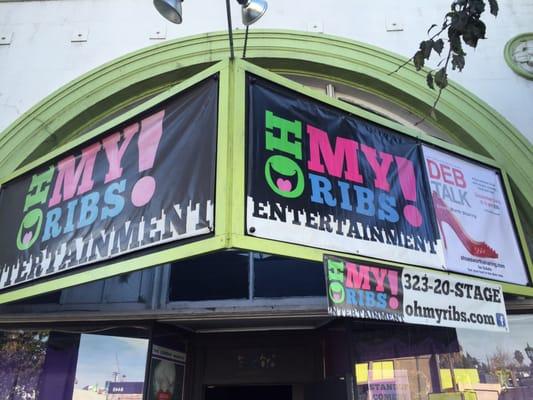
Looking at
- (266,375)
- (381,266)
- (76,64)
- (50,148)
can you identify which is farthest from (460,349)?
(76,64)

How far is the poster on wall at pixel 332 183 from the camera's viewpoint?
11.0 feet

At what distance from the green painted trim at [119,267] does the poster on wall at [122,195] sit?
0.08 m

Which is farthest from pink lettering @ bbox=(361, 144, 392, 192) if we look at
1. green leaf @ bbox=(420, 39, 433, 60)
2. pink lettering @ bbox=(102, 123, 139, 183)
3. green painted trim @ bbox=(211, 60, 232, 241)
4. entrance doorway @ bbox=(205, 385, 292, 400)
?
entrance doorway @ bbox=(205, 385, 292, 400)

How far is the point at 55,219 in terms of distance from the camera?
4387mm

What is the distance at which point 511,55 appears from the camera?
21.0 ft

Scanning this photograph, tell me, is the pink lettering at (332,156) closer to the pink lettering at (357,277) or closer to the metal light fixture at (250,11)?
the pink lettering at (357,277)

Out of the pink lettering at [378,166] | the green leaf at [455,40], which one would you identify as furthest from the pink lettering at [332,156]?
the green leaf at [455,40]

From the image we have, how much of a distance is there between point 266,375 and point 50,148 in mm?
4096

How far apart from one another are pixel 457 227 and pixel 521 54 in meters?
3.25

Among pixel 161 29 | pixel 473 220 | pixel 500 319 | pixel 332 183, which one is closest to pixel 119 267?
pixel 332 183

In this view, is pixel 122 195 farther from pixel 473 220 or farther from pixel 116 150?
pixel 473 220

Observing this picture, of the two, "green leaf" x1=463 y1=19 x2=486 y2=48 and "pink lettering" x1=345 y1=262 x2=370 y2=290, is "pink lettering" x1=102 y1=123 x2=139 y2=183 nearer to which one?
"pink lettering" x1=345 y1=262 x2=370 y2=290

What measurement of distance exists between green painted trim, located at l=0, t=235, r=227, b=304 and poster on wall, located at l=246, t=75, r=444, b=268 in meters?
0.29

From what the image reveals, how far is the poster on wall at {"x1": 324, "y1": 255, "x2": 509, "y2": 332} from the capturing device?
11.1ft
